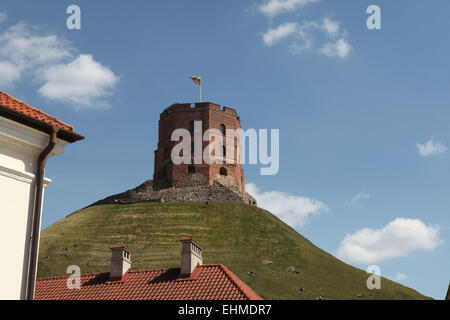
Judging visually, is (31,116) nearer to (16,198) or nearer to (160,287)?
(16,198)

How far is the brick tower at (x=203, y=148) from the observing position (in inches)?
3900

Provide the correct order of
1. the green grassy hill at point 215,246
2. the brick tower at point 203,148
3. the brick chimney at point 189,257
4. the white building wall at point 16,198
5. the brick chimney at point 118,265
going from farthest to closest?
the brick tower at point 203,148 < the green grassy hill at point 215,246 < the brick chimney at point 118,265 < the brick chimney at point 189,257 < the white building wall at point 16,198

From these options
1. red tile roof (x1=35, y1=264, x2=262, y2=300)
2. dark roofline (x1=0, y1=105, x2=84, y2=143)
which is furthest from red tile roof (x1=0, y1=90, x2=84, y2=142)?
red tile roof (x1=35, y1=264, x2=262, y2=300)

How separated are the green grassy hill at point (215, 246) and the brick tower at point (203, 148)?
5745mm

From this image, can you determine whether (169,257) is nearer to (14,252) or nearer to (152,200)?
(152,200)

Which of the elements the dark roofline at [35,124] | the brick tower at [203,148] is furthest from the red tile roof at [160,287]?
the brick tower at [203,148]

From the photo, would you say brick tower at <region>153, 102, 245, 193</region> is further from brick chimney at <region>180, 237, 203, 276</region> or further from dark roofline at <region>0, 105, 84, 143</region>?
dark roofline at <region>0, 105, 84, 143</region>

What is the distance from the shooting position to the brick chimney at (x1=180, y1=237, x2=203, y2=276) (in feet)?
91.4

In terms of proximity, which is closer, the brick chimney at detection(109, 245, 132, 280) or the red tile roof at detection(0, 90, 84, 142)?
the red tile roof at detection(0, 90, 84, 142)

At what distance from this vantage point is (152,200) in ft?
319

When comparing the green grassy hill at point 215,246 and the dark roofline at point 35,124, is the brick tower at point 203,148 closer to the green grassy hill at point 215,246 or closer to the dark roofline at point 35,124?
the green grassy hill at point 215,246

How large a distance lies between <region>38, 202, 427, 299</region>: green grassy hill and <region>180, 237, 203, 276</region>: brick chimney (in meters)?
31.4

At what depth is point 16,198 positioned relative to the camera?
42.3 feet
